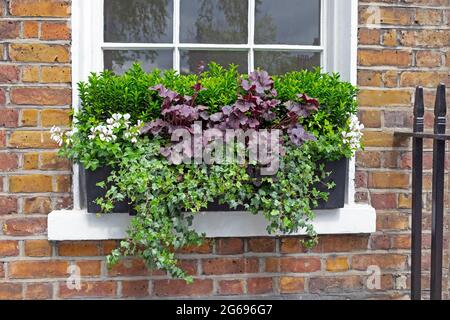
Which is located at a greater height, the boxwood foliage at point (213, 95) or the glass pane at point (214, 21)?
the glass pane at point (214, 21)

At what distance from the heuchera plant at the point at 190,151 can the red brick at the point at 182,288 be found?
0.72 feet

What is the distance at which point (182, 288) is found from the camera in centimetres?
222

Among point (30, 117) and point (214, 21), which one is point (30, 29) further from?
point (214, 21)

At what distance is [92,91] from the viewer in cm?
203

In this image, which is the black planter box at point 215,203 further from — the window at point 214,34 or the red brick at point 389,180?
the window at point 214,34

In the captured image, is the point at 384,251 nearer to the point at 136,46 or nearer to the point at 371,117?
the point at 371,117

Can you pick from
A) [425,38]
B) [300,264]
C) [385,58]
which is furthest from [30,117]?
[425,38]

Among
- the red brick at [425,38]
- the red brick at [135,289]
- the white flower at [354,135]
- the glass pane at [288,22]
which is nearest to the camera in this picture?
the white flower at [354,135]

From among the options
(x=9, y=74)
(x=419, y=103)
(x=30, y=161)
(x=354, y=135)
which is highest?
(x=9, y=74)

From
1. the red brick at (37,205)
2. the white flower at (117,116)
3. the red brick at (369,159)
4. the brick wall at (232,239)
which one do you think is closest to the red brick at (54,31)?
the brick wall at (232,239)

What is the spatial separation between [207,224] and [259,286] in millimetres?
402

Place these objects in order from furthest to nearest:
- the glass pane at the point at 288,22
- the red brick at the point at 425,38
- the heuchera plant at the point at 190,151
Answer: the glass pane at the point at 288,22 → the red brick at the point at 425,38 → the heuchera plant at the point at 190,151

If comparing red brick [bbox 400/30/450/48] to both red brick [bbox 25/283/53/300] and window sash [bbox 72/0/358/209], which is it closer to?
window sash [bbox 72/0/358/209]

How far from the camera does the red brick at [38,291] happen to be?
2160 millimetres
